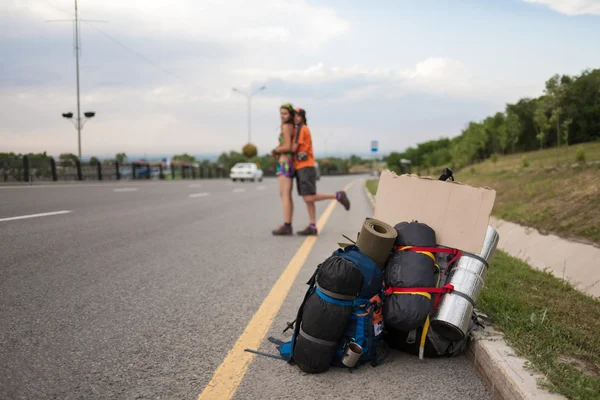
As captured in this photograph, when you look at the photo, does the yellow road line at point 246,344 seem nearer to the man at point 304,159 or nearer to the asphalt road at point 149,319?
the asphalt road at point 149,319

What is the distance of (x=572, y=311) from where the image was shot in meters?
3.93

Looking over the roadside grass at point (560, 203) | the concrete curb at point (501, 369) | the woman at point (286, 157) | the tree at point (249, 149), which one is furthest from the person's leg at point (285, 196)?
the tree at point (249, 149)

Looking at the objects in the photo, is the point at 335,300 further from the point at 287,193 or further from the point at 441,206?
the point at 287,193

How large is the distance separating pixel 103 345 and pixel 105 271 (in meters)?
2.24

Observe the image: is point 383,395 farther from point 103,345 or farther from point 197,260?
point 197,260

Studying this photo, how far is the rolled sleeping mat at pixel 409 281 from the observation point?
3.21 meters

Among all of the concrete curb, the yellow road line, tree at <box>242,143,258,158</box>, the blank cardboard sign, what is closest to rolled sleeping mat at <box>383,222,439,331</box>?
the blank cardboard sign

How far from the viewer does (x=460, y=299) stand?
3.31 meters

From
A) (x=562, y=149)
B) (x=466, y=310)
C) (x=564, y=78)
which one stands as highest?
(x=564, y=78)

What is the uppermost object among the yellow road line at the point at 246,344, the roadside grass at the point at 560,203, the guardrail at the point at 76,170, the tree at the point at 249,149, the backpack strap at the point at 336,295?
the tree at the point at 249,149

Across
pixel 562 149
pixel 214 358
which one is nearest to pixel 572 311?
pixel 214 358

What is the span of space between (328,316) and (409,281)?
0.60m

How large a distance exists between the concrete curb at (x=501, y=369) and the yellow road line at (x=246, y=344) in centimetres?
145

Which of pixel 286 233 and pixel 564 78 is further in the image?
pixel 564 78
